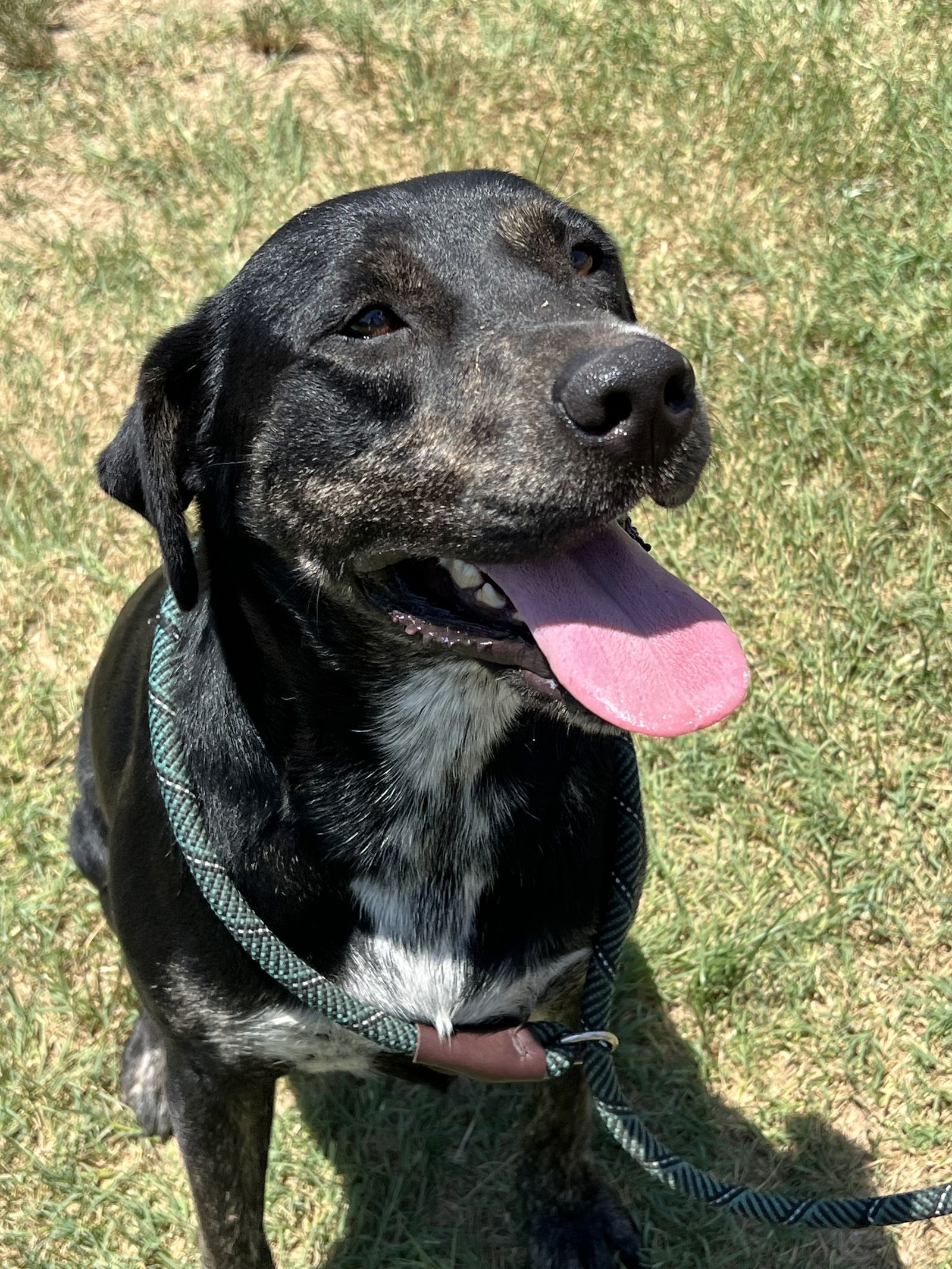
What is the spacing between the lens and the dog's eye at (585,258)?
284cm

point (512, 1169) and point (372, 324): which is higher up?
point (372, 324)

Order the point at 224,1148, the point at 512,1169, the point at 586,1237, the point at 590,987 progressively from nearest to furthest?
the point at 590,987 → the point at 224,1148 → the point at 586,1237 → the point at 512,1169

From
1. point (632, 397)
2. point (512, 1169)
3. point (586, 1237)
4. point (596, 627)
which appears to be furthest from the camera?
point (512, 1169)

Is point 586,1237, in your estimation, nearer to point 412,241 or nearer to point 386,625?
point 386,625

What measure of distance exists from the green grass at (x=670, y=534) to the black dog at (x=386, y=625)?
84 centimetres

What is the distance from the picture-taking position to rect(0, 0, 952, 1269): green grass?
3688mm

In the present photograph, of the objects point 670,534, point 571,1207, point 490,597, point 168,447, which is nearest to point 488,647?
point 490,597

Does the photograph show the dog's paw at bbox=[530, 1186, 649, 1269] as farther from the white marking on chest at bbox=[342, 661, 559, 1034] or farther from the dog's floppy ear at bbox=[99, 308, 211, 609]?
the dog's floppy ear at bbox=[99, 308, 211, 609]

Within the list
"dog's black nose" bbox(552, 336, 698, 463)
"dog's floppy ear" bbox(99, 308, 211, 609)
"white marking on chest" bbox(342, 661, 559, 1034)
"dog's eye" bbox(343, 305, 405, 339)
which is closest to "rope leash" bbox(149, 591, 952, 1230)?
"white marking on chest" bbox(342, 661, 559, 1034)

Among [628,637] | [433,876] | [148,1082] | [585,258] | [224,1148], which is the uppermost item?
[585,258]

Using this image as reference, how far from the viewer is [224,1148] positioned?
2.97 m

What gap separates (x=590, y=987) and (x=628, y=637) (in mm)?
873

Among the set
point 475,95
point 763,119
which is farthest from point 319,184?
point 763,119

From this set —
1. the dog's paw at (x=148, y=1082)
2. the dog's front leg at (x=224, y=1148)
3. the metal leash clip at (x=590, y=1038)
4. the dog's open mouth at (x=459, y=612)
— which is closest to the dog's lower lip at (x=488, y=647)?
the dog's open mouth at (x=459, y=612)
